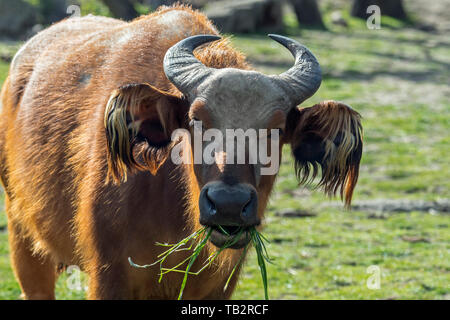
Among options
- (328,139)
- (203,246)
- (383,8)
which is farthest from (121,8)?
(203,246)

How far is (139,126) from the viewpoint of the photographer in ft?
16.8

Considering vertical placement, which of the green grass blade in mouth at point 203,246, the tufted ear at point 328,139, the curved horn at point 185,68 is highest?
the curved horn at point 185,68

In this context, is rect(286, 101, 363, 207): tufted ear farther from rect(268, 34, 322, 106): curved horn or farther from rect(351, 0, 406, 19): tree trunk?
rect(351, 0, 406, 19): tree trunk

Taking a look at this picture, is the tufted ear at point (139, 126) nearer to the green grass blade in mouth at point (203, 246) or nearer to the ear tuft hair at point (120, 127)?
the ear tuft hair at point (120, 127)

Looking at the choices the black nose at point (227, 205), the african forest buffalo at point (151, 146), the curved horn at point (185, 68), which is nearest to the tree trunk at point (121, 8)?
the african forest buffalo at point (151, 146)

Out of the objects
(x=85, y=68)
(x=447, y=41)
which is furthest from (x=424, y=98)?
(x=85, y=68)

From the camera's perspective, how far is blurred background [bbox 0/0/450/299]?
305 inches

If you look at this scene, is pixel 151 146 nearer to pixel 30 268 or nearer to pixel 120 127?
pixel 120 127

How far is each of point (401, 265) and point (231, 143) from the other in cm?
414

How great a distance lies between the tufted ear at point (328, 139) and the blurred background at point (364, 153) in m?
2.35

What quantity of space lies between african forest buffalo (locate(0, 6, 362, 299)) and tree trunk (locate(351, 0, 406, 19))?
748 inches

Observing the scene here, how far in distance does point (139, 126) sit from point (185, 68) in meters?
0.53

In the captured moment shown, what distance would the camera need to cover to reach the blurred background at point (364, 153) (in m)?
7.74

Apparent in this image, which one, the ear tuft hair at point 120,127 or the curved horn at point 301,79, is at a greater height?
the curved horn at point 301,79
